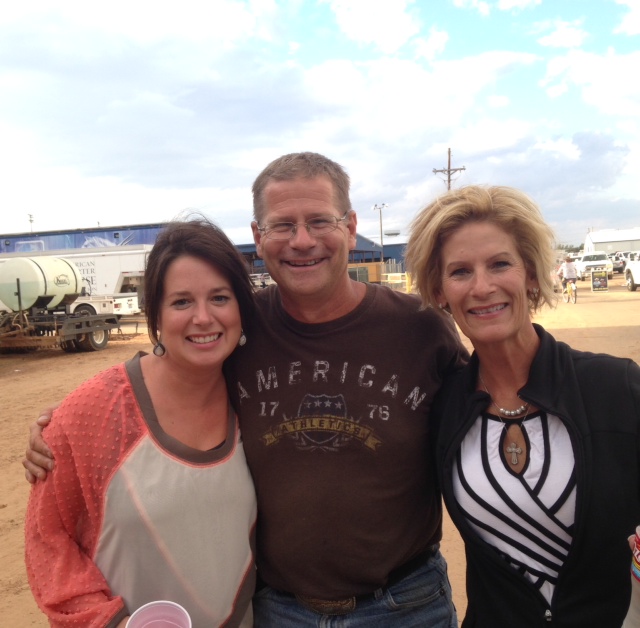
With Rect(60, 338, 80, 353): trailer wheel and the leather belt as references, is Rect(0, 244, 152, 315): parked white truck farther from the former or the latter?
the leather belt

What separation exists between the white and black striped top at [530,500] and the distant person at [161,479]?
0.83 metres

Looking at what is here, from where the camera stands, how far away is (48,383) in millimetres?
11516

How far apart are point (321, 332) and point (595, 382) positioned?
1006mm

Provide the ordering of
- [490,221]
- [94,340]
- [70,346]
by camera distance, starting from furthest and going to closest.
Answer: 1. [94,340]
2. [70,346]
3. [490,221]

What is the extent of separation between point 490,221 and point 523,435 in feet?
2.49

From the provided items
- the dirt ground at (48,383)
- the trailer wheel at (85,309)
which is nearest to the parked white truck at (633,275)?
the dirt ground at (48,383)

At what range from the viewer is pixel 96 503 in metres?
1.85

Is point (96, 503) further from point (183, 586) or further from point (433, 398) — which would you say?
point (433, 398)

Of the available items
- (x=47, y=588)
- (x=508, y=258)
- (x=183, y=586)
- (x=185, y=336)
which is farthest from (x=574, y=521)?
(x=47, y=588)

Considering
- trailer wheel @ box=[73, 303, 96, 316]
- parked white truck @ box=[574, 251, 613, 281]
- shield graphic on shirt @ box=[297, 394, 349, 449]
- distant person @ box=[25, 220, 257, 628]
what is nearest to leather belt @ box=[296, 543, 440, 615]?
distant person @ box=[25, 220, 257, 628]

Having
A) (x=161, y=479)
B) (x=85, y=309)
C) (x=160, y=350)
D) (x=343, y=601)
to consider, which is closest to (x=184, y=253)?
(x=160, y=350)

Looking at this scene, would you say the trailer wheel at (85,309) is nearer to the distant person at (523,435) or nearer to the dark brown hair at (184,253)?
the dark brown hair at (184,253)

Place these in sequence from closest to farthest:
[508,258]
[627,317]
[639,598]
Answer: [639,598] → [508,258] → [627,317]

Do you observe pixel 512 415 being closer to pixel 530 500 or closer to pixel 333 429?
pixel 530 500
